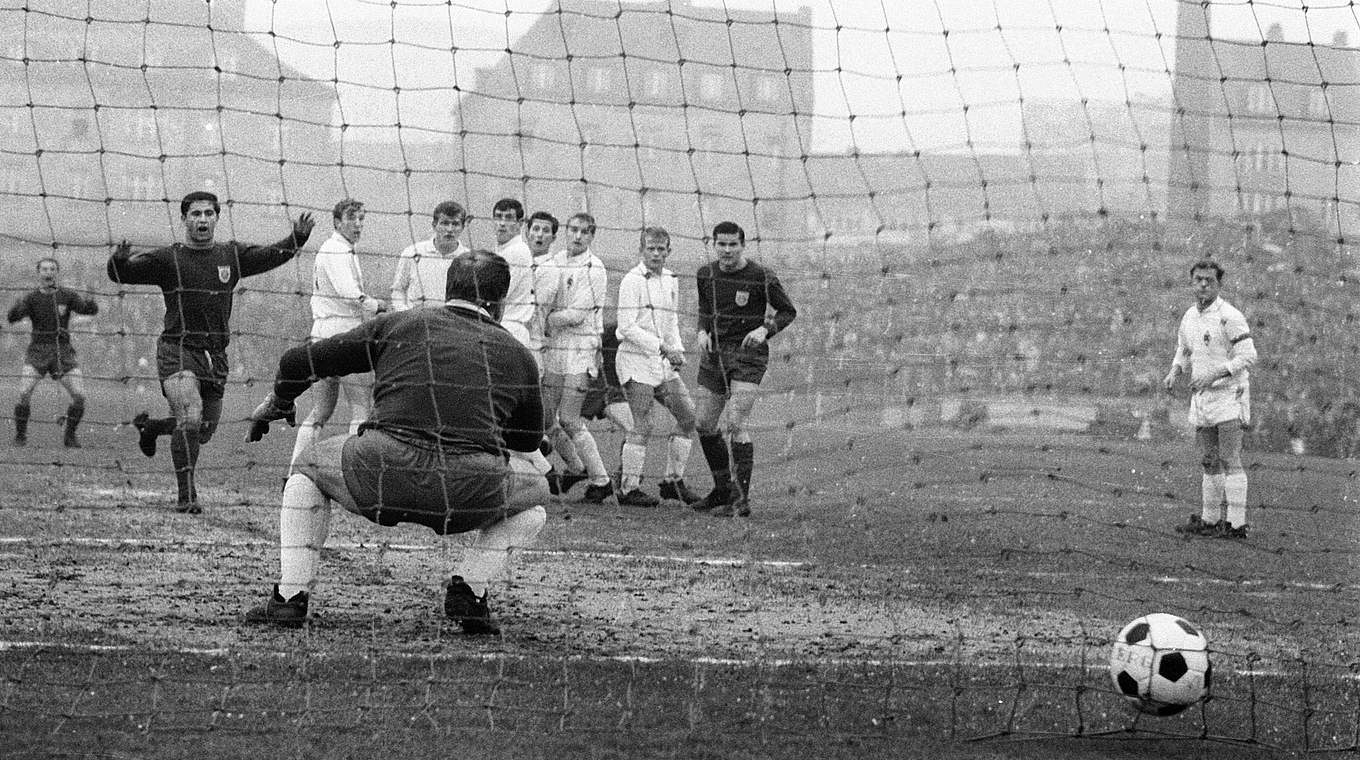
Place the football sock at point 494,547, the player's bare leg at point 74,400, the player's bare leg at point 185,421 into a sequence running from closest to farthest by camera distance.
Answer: the football sock at point 494,547 < the player's bare leg at point 185,421 < the player's bare leg at point 74,400

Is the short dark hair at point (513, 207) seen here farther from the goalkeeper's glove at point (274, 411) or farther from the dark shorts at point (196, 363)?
the goalkeeper's glove at point (274, 411)

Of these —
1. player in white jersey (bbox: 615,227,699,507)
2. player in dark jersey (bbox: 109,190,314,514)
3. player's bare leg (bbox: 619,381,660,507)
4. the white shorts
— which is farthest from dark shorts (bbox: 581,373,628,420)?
the white shorts

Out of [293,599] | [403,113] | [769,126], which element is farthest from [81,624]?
[769,126]

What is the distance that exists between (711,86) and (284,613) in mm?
3001

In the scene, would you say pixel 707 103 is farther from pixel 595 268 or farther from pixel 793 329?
pixel 793 329

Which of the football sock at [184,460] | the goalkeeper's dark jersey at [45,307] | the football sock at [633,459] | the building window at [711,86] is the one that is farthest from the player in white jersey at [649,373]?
the goalkeeper's dark jersey at [45,307]

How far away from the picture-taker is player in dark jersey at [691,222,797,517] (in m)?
11.5

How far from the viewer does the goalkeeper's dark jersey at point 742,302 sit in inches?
458

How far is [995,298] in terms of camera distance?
9469mm

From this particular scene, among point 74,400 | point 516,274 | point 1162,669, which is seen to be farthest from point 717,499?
point 74,400

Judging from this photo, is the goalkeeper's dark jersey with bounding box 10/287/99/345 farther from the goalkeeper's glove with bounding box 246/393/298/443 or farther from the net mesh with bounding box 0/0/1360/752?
the goalkeeper's glove with bounding box 246/393/298/443

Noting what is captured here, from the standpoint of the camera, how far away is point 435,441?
21.5 feet

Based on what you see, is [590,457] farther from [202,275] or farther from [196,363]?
[202,275]

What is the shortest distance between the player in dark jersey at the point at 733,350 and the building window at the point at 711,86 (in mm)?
3554
